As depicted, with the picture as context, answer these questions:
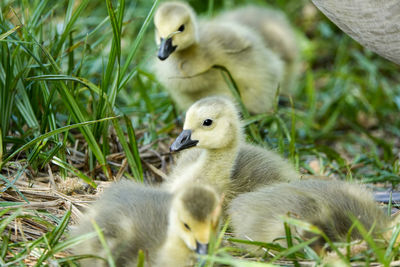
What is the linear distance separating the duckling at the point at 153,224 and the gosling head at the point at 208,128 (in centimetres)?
36

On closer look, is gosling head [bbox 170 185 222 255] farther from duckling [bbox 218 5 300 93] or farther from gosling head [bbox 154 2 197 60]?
duckling [bbox 218 5 300 93]

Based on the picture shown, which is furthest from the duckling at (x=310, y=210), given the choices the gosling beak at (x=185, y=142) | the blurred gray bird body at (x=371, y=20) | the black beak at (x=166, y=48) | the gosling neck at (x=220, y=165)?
the black beak at (x=166, y=48)

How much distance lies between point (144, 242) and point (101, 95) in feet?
3.33

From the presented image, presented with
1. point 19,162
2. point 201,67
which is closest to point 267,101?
point 201,67

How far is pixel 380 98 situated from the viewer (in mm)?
5379

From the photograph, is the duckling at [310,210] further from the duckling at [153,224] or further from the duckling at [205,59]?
the duckling at [205,59]

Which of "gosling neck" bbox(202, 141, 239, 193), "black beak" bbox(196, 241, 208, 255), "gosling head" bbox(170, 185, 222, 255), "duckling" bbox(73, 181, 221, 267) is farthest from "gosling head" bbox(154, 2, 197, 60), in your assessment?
"black beak" bbox(196, 241, 208, 255)

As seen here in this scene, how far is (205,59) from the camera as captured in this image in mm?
4023

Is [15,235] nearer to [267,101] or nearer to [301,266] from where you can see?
[301,266]

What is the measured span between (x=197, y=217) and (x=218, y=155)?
2.66ft

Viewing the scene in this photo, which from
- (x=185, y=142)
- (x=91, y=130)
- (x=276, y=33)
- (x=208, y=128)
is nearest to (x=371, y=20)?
(x=208, y=128)

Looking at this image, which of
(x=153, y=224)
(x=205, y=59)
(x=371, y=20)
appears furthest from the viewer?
(x=205, y=59)

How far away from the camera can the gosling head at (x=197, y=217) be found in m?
2.16

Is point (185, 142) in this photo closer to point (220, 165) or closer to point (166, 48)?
point (220, 165)
